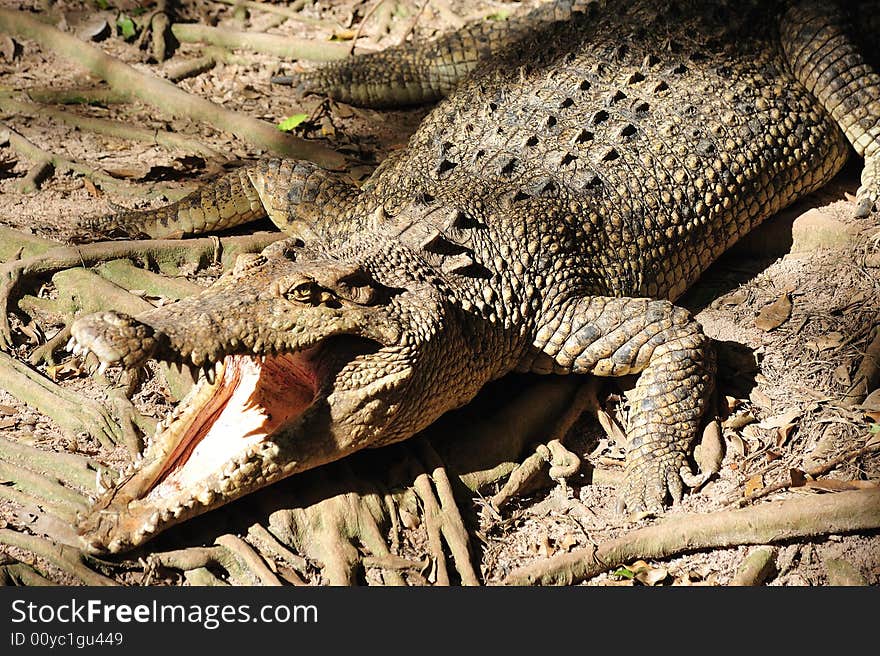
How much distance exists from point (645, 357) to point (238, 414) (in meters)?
1.87

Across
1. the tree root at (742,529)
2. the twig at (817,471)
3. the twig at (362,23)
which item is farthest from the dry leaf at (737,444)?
the twig at (362,23)

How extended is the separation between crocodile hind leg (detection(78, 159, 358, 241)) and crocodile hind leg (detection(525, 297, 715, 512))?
4.67 feet

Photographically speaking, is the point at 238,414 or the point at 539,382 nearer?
the point at 238,414

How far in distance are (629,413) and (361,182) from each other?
2.27 metres

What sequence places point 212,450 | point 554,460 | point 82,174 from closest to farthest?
A: point 212,450
point 554,460
point 82,174

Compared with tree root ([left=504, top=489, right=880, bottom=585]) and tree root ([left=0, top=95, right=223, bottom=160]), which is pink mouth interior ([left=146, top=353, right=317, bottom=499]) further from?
tree root ([left=0, top=95, right=223, bottom=160])

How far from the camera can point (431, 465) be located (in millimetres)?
4141

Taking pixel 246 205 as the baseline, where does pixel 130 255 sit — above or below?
below

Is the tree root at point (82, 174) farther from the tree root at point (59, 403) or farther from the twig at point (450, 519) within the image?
the twig at point (450, 519)

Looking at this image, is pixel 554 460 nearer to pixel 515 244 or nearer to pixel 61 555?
pixel 515 244

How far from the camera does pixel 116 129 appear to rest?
6.12 metres

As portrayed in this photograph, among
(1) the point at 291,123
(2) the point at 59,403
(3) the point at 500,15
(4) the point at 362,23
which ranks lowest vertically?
(2) the point at 59,403

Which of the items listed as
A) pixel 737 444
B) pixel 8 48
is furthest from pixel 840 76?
pixel 8 48

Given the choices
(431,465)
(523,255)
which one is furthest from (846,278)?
(431,465)
